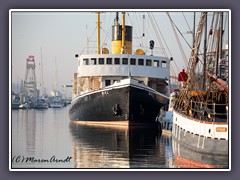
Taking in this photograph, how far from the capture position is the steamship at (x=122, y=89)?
25078mm

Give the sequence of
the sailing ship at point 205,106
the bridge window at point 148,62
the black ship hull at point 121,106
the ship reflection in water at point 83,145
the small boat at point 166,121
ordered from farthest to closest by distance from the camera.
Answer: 1. the bridge window at point 148,62
2. the black ship hull at point 121,106
3. the small boat at point 166,121
4. the sailing ship at point 205,106
5. the ship reflection in water at point 83,145

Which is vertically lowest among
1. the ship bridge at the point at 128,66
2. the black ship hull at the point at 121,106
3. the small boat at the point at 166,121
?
the small boat at the point at 166,121

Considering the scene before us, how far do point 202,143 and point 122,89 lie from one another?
9.29 meters

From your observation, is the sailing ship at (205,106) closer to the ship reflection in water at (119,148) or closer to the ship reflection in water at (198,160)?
the ship reflection in water at (198,160)

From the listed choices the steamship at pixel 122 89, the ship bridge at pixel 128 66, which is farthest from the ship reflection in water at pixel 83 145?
the ship bridge at pixel 128 66

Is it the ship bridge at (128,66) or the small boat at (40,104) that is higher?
the ship bridge at (128,66)

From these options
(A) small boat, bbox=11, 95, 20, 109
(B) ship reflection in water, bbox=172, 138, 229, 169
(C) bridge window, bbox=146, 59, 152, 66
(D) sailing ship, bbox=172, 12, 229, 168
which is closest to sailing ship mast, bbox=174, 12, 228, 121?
(D) sailing ship, bbox=172, 12, 229, 168

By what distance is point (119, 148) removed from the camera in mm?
18656

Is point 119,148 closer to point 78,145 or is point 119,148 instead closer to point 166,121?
point 78,145

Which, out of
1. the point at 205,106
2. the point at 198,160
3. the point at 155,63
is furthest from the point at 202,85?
the point at 155,63

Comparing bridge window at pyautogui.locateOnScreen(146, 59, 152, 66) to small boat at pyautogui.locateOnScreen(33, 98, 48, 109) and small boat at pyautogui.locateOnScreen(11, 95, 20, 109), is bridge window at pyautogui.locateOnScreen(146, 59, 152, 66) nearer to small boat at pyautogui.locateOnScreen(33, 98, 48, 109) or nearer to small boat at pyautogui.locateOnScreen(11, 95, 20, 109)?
small boat at pyautogui.locateOnScreen(33, 98, 48, 109)

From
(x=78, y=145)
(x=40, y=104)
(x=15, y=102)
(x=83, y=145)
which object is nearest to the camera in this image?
(x=15, y=102)

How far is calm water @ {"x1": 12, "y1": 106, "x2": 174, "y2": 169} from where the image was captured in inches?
580

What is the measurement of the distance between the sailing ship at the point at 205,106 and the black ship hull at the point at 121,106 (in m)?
4.73
